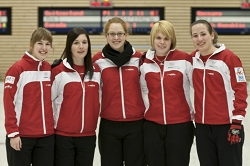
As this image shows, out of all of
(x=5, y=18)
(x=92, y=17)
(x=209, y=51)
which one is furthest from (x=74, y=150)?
(x=5, y=18)

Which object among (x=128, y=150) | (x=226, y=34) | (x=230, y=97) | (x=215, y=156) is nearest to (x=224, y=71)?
(x=230, y=97)

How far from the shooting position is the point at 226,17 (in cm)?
1191

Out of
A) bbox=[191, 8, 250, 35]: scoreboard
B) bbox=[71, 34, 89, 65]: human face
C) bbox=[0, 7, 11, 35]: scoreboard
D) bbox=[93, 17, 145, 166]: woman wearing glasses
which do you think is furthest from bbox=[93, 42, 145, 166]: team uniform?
bbox=[0, 7, 11, 35]: scoreboard

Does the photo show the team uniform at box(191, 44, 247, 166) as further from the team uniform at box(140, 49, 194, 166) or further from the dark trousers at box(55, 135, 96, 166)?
the dark trousers at box(55, 135, 96, 166)

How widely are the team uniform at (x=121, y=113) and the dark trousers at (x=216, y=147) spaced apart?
50cm

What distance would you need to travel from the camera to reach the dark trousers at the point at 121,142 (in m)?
3.10

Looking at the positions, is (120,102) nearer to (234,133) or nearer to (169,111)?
(169,111)

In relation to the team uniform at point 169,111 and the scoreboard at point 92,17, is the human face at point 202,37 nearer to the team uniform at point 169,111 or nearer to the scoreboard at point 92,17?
the team uniform at point 169,111

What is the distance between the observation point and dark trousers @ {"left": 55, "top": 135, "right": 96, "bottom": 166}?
2949 millimetres

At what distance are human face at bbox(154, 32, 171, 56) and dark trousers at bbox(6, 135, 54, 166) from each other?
1.10 metres

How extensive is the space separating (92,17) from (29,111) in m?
Result: 9.38

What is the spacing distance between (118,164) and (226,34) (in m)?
9.67

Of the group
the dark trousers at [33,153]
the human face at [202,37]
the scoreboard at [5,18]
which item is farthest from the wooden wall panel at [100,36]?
the dark trousers at [33,153]

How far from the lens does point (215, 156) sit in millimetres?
2980
